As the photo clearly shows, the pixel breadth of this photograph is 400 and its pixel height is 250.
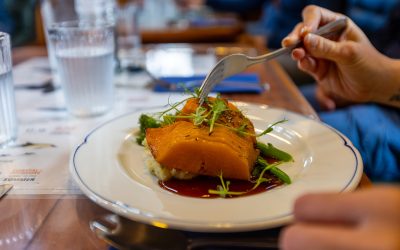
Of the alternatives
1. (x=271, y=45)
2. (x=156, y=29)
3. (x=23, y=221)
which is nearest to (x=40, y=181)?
(x=23, y=221)

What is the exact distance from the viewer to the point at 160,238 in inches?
22.8

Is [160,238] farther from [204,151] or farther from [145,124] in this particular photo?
[145,124]

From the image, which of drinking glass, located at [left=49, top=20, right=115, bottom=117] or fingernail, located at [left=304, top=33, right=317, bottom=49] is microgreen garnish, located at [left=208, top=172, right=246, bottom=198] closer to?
fingernail, located at [left=304, top=33, right=317, bottom=49]

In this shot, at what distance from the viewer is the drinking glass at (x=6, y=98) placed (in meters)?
0.95

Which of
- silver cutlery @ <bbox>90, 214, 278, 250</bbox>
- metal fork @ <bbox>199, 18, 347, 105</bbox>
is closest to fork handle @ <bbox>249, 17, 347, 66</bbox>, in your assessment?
metal fork @ <bbox>199, 18, 347, 105</bbox>

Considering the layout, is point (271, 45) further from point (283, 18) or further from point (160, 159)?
point (160, 159)

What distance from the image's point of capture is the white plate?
581 mm

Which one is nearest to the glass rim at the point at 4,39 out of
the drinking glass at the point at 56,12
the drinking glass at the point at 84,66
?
the drinking glass at the point at 84,66

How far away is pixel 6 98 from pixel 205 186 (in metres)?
0.53

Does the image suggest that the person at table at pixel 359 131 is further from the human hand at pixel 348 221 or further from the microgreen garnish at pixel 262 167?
the microgreen garnish at pixel 262 167

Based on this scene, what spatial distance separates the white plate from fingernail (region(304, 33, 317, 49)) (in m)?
0.18

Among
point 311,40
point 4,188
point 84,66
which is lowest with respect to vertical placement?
point 4,188

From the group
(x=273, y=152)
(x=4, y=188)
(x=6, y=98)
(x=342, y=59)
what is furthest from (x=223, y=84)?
(x=4, y=188)

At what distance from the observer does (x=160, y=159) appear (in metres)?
0.74
